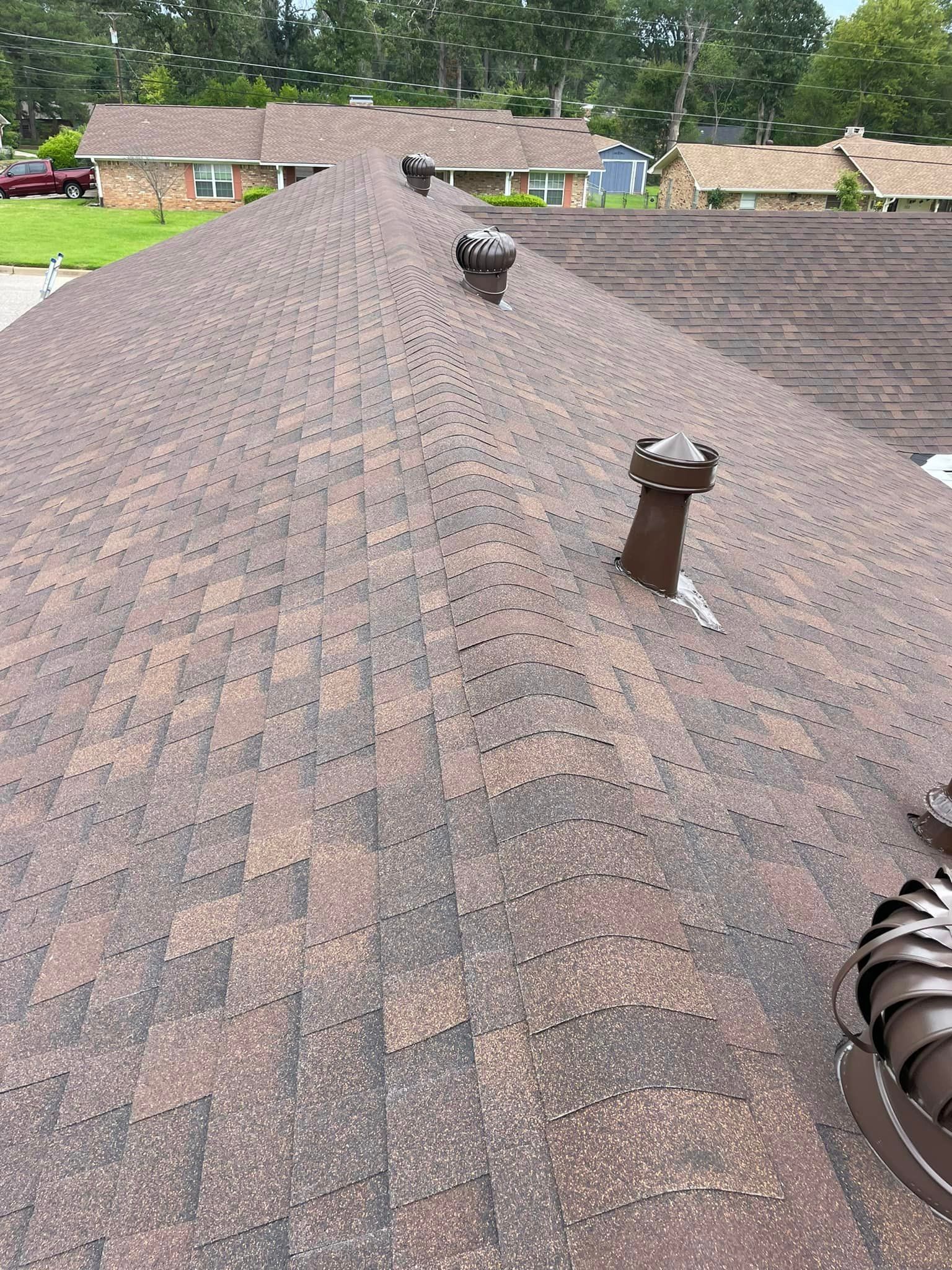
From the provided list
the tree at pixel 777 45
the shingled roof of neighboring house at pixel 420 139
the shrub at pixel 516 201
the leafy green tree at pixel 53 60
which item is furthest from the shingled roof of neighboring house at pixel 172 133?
the tree at pixel 777 45

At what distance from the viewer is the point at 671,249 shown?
1483 centimetres

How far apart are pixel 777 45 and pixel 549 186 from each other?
126ft

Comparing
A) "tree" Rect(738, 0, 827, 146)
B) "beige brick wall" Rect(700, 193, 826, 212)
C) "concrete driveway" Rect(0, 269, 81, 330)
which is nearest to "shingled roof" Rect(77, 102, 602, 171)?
"beige brick wall" Rect(700, 193, 826, 212)

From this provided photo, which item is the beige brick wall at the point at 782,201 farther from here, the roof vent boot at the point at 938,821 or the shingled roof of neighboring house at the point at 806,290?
the roof vent boot at the point at 938,821

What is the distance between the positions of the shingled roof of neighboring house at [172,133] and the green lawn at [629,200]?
22707mm

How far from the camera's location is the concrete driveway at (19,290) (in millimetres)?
23531

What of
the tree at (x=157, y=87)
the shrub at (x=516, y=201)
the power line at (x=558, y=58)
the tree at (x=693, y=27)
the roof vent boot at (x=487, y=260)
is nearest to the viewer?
the roof vent boot at (x=487, y=260)

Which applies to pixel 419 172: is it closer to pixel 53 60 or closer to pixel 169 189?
pixel 169 189

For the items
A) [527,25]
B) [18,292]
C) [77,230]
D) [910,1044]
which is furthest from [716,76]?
[910,1044]

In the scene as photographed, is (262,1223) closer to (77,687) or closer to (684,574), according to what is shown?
(77,687)

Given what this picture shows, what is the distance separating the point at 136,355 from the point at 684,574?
6.94 metres

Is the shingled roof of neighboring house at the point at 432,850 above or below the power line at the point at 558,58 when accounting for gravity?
below

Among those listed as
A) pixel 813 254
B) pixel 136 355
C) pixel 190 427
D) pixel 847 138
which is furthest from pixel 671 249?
pixel 847 138

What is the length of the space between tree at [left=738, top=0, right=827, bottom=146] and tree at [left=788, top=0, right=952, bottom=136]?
4890 millimetres
